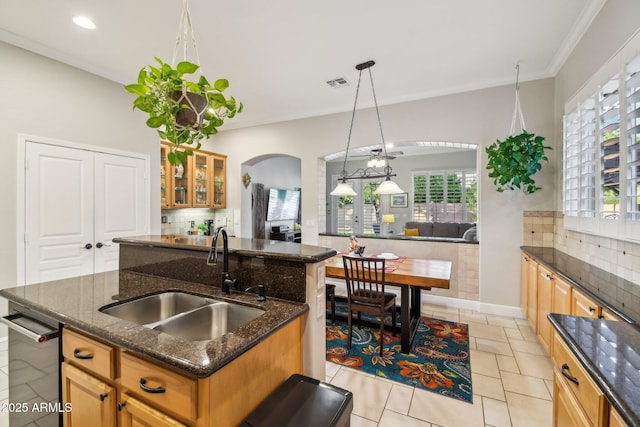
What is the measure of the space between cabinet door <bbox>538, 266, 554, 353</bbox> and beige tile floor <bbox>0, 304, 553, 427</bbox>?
0.79ft

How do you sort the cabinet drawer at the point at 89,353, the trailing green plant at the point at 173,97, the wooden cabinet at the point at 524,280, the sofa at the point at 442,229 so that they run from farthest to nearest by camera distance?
1. the sofa at the point at 442,229
2. the wooden cabinet at the point at 524,280
3. the trailing green plant at the point at 173,97
4. the cabinet drawer at the point at 89,353

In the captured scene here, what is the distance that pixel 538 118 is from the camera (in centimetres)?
350

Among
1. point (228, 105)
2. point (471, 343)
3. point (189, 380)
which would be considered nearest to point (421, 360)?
point (471, 343)

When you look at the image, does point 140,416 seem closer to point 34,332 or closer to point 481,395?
point 34,332

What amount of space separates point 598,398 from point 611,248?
1925mm

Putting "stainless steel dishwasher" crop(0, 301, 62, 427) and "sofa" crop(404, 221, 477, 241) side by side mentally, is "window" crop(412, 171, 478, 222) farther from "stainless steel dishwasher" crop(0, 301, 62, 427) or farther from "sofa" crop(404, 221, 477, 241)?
"stainless steel dishwasher" crop(0, 301, 62, 427)

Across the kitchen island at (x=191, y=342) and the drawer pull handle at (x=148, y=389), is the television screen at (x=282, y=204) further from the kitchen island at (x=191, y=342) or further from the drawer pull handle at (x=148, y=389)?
the drawer pull handle at (x=148, y=389)

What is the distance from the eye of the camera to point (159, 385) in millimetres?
1018

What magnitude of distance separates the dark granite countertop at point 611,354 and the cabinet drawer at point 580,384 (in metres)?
0.05

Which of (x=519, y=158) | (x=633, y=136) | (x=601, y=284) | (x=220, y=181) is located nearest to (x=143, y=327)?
(x=601, y=284)

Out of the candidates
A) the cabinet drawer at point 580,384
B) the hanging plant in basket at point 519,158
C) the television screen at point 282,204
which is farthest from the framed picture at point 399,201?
the cabinet drawer at point 580,384

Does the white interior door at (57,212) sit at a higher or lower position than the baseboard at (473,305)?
higher

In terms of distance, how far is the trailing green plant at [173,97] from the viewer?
1.32 meters

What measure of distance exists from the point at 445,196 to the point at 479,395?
6.59m
